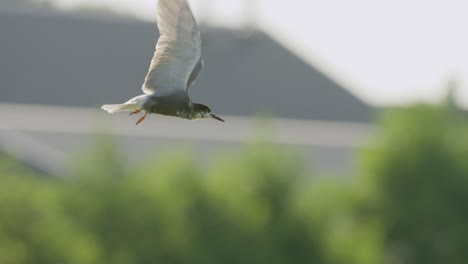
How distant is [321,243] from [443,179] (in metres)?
4.46

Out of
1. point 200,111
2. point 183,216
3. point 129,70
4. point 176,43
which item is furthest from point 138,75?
point 200,111

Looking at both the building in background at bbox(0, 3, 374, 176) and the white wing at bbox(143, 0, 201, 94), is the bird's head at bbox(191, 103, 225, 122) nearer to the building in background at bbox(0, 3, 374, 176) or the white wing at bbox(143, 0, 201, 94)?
the white wing at bbox(143, 0, 201, 94)

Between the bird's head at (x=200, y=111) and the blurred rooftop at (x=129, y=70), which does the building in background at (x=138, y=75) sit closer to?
the blurred rooftop at (x=129, y=70)

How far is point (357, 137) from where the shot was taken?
40062mm

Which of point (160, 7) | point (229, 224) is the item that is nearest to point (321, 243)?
point (229, 224)

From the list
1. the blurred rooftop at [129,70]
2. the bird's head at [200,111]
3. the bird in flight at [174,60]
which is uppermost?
the bird in flight at [174,60]

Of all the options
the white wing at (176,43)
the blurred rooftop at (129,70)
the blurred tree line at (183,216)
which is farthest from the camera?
the blurred rooftop at (129,70)

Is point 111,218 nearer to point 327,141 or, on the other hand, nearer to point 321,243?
point 321,243

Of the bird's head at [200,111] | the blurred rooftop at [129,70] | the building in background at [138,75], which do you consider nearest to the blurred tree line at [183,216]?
the building in background at [138,75]

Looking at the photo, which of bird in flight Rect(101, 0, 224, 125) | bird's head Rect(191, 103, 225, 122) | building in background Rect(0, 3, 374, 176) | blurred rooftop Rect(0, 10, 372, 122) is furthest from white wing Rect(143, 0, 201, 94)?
blurred rooftop Rect(0, 10, 372, 122)

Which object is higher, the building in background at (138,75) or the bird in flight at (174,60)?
the bird in flight at (174,60)

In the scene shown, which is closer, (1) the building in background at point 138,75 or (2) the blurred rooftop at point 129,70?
(1) the building in background at point 138,75

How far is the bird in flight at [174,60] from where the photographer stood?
28.5 ft

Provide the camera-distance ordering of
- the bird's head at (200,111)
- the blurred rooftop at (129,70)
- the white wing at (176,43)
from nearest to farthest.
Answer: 1. the bird's head at (200,111)
2. the white wing at (176,43)
3. the blurred rooftop at (129,70)
